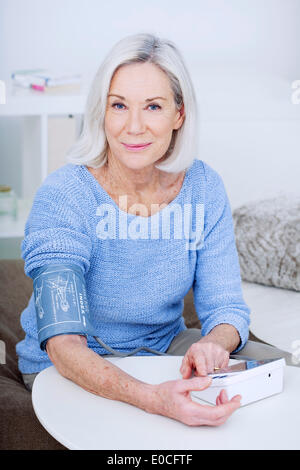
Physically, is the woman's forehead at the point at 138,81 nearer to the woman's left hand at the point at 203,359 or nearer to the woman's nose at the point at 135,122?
the woman's nose at the point at 135,122

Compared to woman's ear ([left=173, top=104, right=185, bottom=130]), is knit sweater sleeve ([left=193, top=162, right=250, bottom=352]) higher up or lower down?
lower down

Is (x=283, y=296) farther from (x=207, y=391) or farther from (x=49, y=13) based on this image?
(x=49, y=13)

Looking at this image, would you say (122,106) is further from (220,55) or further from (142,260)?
(220,55)

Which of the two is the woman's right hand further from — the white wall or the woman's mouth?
the white wall

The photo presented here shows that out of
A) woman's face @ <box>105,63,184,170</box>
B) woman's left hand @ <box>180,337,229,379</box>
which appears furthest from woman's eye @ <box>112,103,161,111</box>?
woman's left hand @ <box>180,337,229,379</box>

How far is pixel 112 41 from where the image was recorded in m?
2.91

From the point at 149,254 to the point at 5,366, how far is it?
0.45m

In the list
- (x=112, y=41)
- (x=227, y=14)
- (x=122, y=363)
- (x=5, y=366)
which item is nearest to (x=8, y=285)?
(x=5, y=366)

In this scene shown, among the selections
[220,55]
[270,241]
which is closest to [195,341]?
[270,241]

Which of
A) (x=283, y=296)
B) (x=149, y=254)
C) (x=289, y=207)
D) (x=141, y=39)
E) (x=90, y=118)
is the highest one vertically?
(x=141, y=39)

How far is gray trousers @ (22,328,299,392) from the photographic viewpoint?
1319 millimetres

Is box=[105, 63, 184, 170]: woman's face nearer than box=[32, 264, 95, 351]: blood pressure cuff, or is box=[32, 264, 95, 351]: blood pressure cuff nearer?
box=[32, 264, 95, 351]: blood pressure cuff

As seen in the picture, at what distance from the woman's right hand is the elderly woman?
15 cm

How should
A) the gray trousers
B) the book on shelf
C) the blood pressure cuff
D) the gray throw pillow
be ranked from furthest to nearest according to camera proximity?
the book on shelf, the gray throw pillow, the gray trousers, the blood pressure cuff
